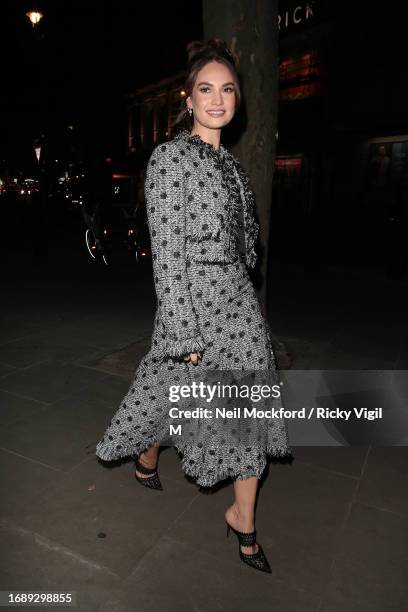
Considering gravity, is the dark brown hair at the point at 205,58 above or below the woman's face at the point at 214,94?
above

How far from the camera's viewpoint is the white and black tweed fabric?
1999 millimetres

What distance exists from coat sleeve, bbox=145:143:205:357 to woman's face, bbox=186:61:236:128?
254mm

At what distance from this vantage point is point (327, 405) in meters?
3.89

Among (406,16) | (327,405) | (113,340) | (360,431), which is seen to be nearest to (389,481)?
(360,431)

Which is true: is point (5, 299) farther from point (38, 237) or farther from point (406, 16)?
point (406, 16)

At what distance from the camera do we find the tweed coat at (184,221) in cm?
198

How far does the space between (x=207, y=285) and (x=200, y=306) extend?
10 cm

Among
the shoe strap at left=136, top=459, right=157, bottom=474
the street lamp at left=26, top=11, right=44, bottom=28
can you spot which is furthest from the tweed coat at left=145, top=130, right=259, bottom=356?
the street lamp at left=26, top=11, right=44, bottom=28

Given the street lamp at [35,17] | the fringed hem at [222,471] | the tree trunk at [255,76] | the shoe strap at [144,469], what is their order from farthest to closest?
1. the street lamp at [35,17]
2. the tree trunk at [255,76]
3. the shoe strap at [144,469]
4. the fringed hem at [222,471]

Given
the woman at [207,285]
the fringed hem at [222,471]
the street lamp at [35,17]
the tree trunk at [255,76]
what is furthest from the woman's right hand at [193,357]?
the street lamp at [35,17]

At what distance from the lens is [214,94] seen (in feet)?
6.87

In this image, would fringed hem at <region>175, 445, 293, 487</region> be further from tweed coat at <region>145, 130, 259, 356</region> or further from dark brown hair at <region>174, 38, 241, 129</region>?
dark brown hair at <region>174, 38, 241, 129</region>

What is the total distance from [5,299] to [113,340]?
2746 mm

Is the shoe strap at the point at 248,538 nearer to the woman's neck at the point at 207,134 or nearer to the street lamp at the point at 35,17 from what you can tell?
the woman's neck at the point at 207,134
